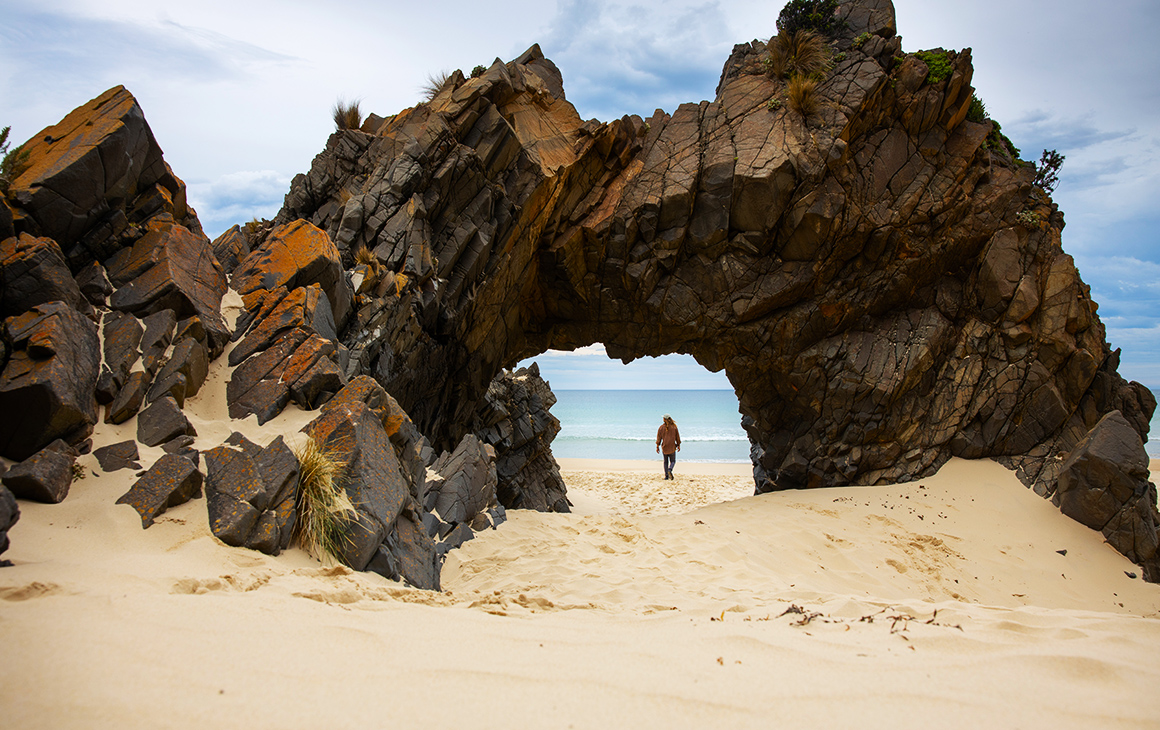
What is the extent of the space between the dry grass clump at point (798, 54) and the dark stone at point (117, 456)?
44.3ft

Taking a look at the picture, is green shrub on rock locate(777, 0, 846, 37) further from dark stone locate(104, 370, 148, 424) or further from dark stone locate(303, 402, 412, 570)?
dark stone locate(104, 370, 148, 424)

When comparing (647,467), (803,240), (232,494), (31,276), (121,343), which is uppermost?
(803,240)

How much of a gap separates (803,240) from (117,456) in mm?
11972

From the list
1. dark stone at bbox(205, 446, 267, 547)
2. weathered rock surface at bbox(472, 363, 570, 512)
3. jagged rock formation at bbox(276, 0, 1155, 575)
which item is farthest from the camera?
weathered rock surface at bbox(472, 363, 570, 512)

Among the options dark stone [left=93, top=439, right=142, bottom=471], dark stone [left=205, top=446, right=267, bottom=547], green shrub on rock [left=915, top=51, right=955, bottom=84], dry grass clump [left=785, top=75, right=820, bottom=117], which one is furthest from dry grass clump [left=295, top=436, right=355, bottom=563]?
green shrub on rock [left=915, top=51, right=955, bottom=84]

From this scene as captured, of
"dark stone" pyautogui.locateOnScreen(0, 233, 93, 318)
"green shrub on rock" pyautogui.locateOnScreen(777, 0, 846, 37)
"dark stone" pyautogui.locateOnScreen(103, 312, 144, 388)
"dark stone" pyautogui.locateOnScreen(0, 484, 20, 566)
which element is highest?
"green shrub on rock" pyautogui.locateOnScreen(777, 0, 846, 37)

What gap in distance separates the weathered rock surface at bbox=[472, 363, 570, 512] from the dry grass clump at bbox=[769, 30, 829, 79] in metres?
11.4

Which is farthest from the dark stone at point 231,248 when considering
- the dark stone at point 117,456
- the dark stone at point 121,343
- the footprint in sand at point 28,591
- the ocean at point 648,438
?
the ocean at point 648,438

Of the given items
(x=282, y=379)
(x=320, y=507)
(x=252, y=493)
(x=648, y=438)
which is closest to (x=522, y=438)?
(x=282, y=379)

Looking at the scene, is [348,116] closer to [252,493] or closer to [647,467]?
[252,493]

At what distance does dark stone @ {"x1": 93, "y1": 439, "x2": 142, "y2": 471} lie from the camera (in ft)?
12.9

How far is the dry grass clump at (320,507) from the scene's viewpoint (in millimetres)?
4164

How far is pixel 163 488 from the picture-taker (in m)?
3.82

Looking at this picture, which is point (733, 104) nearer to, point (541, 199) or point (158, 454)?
point (541, 199)
